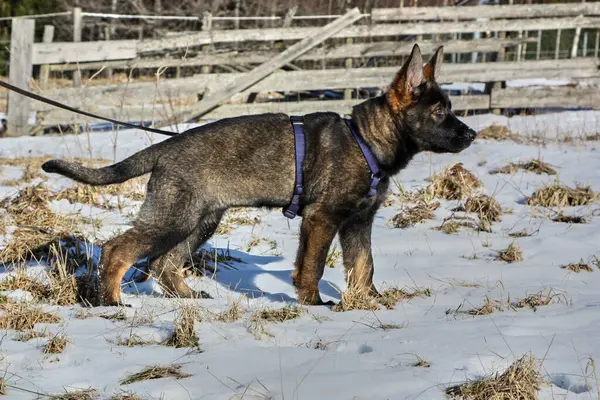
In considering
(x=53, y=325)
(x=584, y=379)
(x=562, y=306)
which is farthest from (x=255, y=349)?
(x=562, y=306)

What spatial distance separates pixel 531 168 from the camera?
9047mm

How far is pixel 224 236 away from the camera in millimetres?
7121

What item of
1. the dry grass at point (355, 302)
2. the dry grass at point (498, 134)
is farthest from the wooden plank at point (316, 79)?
the dry grass at point (355, 302)

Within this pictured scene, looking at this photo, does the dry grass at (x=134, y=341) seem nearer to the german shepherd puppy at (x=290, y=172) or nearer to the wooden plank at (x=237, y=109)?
the german shepherd puppy at (x=290, y=172)

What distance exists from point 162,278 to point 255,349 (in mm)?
2081

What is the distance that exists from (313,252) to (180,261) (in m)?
1.22

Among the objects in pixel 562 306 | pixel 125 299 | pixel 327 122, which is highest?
pixel 327 122

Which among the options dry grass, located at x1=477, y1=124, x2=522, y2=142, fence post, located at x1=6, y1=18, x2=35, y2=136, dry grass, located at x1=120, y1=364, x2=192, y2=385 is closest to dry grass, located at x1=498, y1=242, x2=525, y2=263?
dry grass, located at x1=120, y1=364, x2=192, y2=385

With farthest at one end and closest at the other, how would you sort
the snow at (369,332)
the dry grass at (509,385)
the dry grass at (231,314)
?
the dry grass at (231,314) < the snow at (369,332) < the dry grass at (509,385)

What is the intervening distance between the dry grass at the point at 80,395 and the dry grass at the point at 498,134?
9.30 metres

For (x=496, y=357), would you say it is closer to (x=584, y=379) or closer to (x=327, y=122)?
(x=584, y=379)

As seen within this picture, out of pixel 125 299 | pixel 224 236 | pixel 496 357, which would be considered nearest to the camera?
pixel 496 357

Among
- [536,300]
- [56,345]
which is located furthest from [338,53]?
[56,345]

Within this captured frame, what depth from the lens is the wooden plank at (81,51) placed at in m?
12.9
